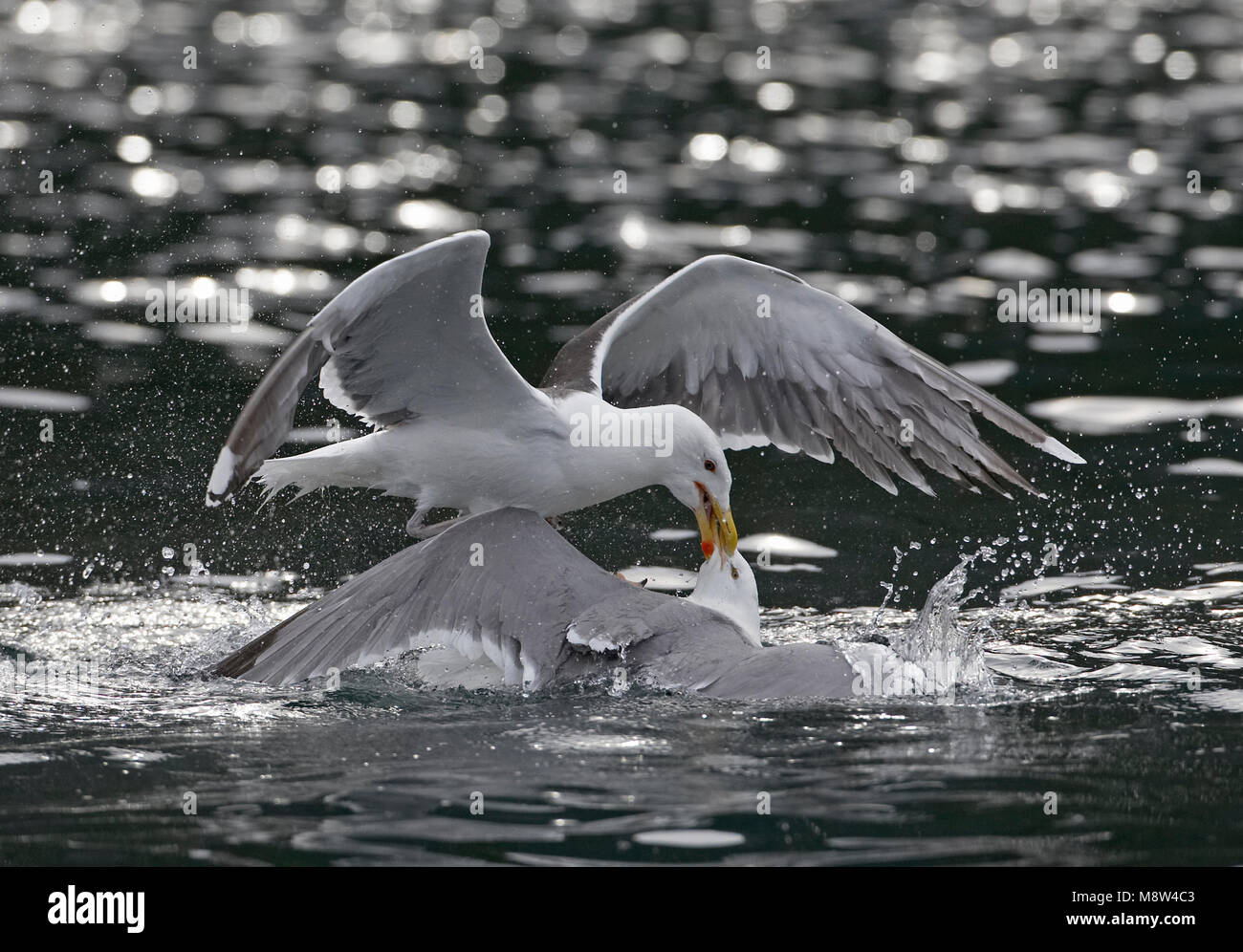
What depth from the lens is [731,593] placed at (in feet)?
26.1

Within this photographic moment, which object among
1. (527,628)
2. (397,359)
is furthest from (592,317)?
(527,628)

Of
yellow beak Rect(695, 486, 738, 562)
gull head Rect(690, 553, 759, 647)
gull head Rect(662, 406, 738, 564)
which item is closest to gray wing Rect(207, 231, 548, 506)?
gull head Rect(662, 406, 738, 564)

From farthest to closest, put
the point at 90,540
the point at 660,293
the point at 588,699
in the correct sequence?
1. the point at 90,540
2. the point at 660,293
3. the point at 588,699

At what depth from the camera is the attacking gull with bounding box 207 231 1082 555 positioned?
7.70 m

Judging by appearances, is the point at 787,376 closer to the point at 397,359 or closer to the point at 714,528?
the point at 714,528

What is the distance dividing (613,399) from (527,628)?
101 inches

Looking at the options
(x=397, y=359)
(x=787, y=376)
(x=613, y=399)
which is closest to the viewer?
(x=397, y=359)

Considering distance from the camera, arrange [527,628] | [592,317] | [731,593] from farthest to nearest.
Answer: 1. [592,317]
2. [731,593]
3. [527,628]

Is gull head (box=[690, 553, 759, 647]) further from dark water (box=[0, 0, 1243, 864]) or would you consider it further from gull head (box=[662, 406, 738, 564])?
dark water (box=[0, 0, 1243, 864])

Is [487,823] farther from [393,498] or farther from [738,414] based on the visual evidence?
[393,498]

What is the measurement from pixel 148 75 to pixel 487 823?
55.4 ft

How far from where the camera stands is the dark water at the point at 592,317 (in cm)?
625

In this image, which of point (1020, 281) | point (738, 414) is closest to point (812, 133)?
point (1020, 281)

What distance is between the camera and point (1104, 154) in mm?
19031
